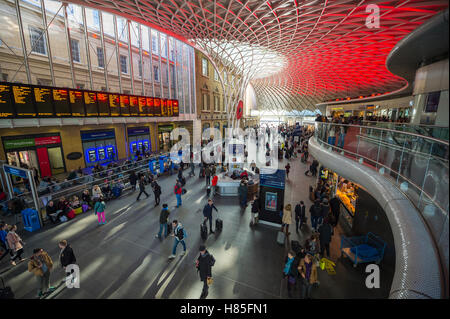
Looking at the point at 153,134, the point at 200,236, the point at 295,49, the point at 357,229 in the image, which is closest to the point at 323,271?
the point at 357,229

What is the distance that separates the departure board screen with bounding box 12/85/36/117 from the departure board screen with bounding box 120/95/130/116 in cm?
601

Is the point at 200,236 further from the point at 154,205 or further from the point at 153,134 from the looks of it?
the point at 153,134

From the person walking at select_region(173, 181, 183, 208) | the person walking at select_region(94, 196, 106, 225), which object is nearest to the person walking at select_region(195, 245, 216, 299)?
the person walking at select_region(173, 181, 183, 208)

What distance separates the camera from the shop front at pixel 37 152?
13.6 meters

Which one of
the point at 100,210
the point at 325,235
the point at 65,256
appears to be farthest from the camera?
the point at 100,210

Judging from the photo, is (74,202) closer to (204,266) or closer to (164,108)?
(204,266)

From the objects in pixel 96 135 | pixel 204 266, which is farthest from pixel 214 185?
pixel 96 135

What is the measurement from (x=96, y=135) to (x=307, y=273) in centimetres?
2020

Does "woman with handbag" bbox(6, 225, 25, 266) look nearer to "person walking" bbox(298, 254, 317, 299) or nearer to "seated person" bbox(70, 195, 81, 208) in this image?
"seated person" bbox(70, 195, 81, 208)

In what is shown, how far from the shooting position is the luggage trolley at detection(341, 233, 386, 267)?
270 inches

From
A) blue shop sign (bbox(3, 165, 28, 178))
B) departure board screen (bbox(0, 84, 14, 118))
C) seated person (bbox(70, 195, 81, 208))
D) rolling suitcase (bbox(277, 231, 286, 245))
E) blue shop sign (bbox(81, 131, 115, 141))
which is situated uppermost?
departure board screen (bbox(0, 84, 14, 118))

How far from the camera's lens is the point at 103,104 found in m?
15.4

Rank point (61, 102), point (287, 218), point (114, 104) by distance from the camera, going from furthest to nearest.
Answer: point (114, 104) < point (61, 102) < point (287, 218)

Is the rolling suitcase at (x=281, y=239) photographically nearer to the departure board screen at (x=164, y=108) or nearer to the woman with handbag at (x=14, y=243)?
the woman with handbag at (x=14, y=243)
